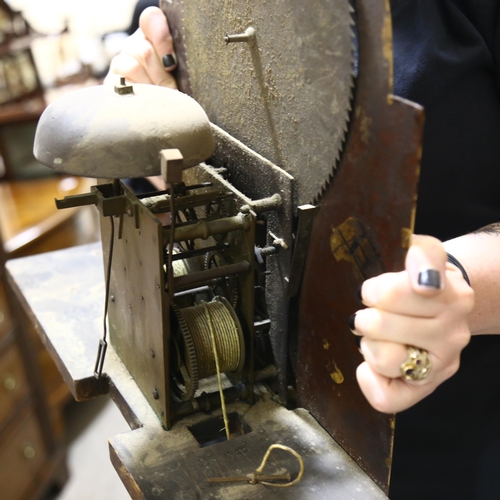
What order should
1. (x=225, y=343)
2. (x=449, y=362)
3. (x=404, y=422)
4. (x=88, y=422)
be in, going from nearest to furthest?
(x=449, y=362), (x=225, y=343), (x=404, y=422), (x=88, y=422)

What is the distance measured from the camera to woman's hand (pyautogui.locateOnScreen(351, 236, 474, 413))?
0.74 m

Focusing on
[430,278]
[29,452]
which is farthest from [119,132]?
[29,452]

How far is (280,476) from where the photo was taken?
989 millimetres

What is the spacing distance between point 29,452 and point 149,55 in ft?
6.15

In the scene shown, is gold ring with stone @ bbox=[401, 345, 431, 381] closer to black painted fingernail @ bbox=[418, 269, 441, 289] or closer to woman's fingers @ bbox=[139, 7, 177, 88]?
black painted fingernail @ bbox=[418, 269, 441, 289]

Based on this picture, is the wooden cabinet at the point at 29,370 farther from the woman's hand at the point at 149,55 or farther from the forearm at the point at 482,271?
the forearm at the point at 482,271

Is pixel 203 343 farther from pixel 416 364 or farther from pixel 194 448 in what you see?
pixel 416 364

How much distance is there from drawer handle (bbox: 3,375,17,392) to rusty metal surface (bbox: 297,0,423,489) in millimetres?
1706

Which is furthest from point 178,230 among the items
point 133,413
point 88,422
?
point 88,422

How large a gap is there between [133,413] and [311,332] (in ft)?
1.21

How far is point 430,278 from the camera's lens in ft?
2.38

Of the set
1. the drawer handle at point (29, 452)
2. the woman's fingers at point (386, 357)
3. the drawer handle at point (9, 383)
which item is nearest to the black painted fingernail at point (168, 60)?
the woman's fingers at point (386, 357)

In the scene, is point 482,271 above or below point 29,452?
above

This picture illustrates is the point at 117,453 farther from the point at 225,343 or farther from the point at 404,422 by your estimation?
the point at 404,422
